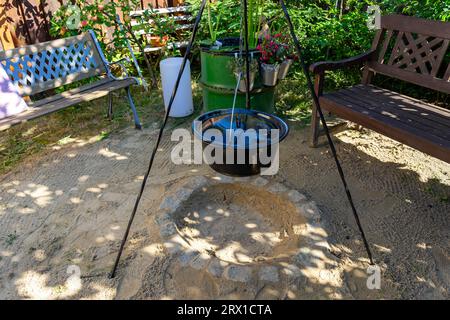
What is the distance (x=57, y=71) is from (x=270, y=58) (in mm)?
2318

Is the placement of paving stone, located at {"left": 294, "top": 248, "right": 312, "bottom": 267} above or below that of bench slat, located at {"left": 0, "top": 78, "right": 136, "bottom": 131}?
below

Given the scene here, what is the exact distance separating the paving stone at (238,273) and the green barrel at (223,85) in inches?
82.3

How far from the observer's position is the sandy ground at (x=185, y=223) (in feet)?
7.63

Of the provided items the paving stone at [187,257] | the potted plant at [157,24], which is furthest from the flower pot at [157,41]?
the paving stone at [187,257]

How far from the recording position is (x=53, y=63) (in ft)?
13.3

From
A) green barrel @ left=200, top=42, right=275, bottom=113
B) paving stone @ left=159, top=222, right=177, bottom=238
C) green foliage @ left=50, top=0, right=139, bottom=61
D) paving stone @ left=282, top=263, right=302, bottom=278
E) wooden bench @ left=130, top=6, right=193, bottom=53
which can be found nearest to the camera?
paving stone @ left=282, top=263, right=302, bottom=278

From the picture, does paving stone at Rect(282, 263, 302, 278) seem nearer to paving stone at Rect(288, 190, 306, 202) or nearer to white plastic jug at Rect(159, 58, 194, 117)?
paving stone at Rect(288, 190, 306, 202)

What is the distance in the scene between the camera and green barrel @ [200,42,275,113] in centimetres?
379

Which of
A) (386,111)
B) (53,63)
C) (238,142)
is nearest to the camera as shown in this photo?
(238,142)

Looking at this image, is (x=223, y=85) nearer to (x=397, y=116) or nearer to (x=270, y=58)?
(x=270, y=58)

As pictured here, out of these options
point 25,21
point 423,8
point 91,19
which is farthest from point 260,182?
point 25,21

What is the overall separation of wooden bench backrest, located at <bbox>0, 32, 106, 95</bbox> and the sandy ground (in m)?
0.75

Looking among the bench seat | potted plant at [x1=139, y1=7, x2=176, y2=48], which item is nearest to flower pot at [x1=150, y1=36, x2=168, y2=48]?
potted plant at [x1=139, y1=7, x2=176, y2=48]
